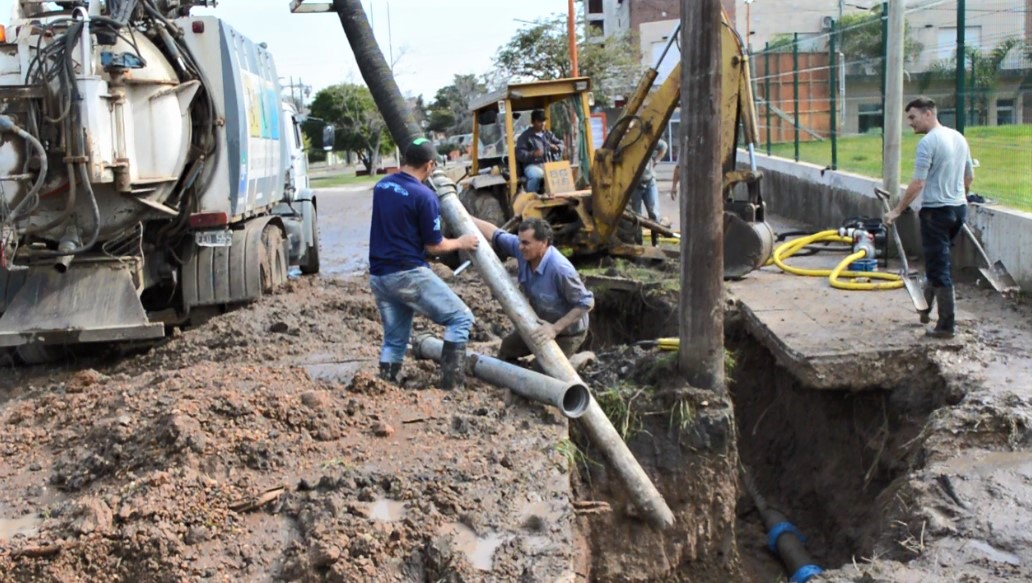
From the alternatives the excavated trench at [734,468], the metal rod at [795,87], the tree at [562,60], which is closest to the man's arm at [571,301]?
the excavated trench at [734,468]

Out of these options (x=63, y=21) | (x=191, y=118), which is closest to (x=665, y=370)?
(x=191, y=118)

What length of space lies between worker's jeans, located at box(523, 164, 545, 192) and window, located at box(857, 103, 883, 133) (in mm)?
4415

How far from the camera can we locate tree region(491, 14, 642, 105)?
35.1m

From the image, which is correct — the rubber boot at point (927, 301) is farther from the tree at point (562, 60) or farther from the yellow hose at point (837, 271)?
the tree at point (562, 60)

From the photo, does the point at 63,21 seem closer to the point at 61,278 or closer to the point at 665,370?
the point at 61,278

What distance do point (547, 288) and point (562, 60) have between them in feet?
96.8

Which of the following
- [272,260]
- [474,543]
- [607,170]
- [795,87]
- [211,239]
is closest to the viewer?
[474,543]

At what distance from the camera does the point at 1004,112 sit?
960cm

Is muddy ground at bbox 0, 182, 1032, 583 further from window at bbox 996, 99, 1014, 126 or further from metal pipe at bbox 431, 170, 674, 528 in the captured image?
window at bbox 996, 99, 1014, 126

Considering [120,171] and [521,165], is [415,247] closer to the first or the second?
[120,171]

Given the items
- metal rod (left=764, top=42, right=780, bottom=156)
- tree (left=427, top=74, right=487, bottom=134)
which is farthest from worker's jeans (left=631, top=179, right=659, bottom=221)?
tree (left=427, top=74, right=487, bottom=134)

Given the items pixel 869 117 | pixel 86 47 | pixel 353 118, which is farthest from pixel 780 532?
pixel 353 118

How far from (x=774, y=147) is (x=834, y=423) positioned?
1266 centimetres

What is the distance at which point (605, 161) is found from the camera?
10.4 m
